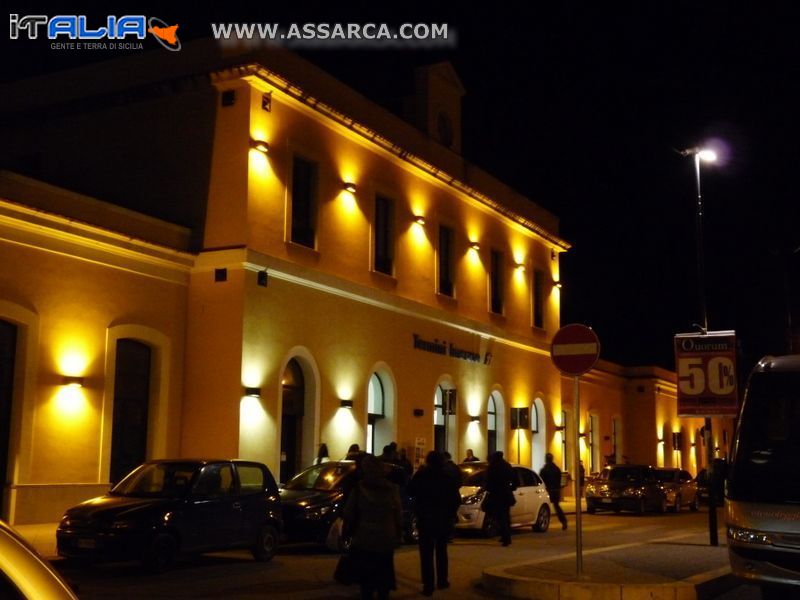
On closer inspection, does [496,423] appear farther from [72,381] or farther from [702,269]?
[72,381]

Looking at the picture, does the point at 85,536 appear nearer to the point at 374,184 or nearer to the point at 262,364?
the point at 262,364

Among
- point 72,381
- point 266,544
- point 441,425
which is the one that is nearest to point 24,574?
point 266,544

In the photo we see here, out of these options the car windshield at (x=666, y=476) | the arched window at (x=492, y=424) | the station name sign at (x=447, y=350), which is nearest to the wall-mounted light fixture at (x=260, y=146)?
the station name sign at (x=447, y=350)

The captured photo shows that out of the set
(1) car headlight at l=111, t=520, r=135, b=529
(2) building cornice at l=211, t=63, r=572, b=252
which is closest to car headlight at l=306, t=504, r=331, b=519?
(1) car headlight at l=111, t=520, r=135, b=529

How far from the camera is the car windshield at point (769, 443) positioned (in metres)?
10.2

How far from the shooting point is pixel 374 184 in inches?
1083

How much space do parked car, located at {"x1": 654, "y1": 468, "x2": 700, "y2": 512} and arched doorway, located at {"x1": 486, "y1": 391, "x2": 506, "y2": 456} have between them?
512 centimetres

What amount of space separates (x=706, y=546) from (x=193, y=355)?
1155 centimetres

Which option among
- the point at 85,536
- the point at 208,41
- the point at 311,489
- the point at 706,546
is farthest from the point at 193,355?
the point at 706,546

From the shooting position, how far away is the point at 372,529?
9.81 meters

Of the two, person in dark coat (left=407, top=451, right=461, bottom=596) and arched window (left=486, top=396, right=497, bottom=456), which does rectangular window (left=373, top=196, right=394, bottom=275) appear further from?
person in dark coat (left=407, top=451, right=461, bottom=596)

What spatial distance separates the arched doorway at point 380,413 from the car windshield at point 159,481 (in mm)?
12099

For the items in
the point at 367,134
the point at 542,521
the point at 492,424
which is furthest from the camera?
the point at 492,424

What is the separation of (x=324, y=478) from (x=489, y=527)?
4101mm
